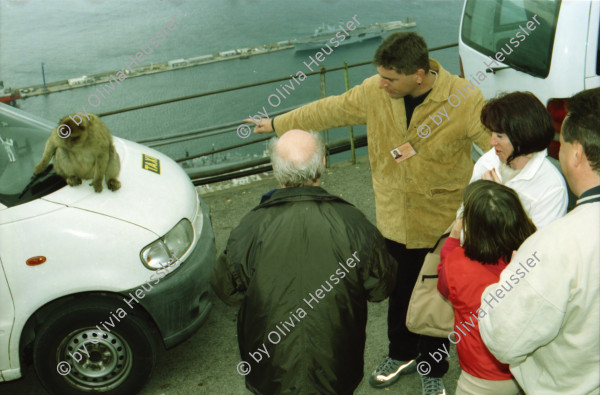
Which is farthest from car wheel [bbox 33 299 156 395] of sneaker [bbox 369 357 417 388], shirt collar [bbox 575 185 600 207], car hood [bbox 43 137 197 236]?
shirt collar [bbox 575 185 600 207]

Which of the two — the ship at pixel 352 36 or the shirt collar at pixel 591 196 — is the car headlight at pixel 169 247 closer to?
the shirt collar at pixel 591 196

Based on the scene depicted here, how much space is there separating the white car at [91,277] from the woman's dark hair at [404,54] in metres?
1.60

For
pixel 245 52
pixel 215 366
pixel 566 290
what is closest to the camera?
pixel 566 290

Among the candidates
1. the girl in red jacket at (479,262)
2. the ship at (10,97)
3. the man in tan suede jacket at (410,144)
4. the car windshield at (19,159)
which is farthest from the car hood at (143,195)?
the ship at (10,97)

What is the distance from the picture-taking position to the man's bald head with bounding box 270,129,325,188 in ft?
6.15

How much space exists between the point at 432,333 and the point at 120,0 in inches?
1036

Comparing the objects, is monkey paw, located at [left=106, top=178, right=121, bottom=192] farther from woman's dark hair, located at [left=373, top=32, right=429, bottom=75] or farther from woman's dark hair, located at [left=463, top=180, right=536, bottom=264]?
woman's dark hair, located at [left=463, top=180, right=536, bottom=264]

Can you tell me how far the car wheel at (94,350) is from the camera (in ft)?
9.04

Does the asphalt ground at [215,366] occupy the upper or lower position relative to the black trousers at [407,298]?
lower

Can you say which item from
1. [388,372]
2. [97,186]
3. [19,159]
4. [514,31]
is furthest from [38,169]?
[514,31]

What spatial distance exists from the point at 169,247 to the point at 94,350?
29.8 inches

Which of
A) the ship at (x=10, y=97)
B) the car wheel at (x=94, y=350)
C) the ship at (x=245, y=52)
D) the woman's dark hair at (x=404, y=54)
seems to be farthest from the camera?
the ship at (x=245, y=52)

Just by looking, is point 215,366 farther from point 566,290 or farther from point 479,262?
point 566,290

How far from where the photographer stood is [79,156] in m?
2.91
